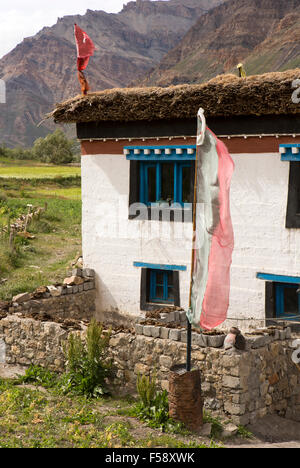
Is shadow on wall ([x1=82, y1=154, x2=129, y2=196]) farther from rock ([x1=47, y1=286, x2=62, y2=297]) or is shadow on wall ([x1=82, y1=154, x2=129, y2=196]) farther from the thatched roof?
rock ([x1=47, y1=286, x2=62, y2=297])


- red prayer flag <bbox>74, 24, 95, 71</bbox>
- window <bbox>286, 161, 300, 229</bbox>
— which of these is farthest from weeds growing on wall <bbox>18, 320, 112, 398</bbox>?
red prayer flag <bbox>74, 24, 95, 71</bbox>

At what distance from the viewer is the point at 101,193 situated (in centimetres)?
1445

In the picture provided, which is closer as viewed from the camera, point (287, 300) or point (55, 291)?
point (287, 300)

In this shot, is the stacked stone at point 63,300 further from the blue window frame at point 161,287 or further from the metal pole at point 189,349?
the metal pole at point 189,349

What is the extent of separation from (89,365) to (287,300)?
436 centimetres

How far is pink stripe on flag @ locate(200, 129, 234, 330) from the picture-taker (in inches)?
352

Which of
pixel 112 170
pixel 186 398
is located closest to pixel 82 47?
pixel 112 170

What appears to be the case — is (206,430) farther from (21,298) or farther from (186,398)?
(21,298)

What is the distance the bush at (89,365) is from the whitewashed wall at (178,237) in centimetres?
331

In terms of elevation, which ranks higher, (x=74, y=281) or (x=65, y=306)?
(x=74, y=281)

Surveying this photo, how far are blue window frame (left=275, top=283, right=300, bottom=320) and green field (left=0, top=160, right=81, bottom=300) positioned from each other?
7661mm

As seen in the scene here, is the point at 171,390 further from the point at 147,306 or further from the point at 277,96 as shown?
the point at 277,96

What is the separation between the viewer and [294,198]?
11.8 m

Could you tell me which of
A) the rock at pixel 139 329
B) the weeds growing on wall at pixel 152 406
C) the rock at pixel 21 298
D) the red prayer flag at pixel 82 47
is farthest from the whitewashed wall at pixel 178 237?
the weeds growing on wall at pixel 152 406
